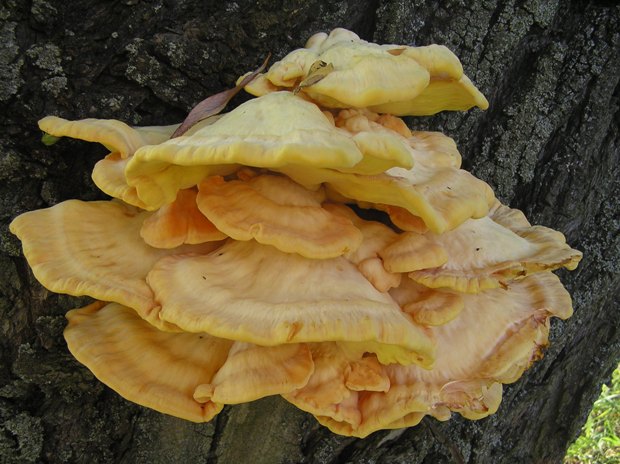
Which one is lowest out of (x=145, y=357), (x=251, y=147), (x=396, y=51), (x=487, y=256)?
(x=145, y=357)

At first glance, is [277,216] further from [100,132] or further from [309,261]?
[100,132]

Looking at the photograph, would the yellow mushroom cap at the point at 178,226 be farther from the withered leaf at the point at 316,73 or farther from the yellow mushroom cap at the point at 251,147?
the withered leaf at the point at 316,73

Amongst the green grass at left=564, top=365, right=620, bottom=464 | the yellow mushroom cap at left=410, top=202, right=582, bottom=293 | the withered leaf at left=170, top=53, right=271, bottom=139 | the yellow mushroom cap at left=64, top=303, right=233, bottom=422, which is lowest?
the green grass at left=564, top=365, right=620, bottom=464

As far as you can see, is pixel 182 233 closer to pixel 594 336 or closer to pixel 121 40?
pixel 121 40

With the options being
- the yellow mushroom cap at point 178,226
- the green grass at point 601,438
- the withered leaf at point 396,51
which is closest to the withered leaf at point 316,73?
the withered leaf at point 396,51

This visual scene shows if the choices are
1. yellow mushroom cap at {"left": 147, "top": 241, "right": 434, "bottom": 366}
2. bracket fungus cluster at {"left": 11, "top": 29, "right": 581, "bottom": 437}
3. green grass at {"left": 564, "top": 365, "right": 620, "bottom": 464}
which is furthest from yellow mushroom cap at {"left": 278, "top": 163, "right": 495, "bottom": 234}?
green grass at {"left": 564, "top": 365, "right": 620, "bottom": 464}

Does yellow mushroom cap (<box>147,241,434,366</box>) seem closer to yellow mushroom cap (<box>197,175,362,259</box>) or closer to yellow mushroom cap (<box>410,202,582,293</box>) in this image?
yellow mushroom cap (<box>197,175,362,259</box>)

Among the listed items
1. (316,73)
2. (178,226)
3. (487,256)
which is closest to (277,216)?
(178,226)
